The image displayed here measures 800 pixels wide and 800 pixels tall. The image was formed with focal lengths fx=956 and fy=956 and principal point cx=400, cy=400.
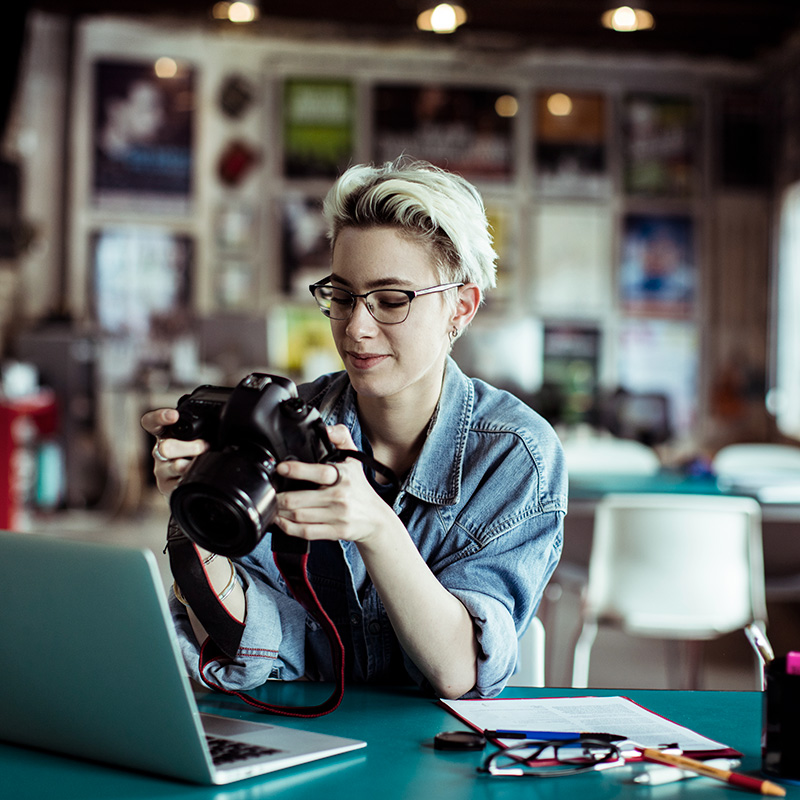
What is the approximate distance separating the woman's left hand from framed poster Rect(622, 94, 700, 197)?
21.4ft

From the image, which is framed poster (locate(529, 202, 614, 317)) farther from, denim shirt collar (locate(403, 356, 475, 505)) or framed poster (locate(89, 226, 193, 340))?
denim shirt collar (locate(403, 356, 475, 505))

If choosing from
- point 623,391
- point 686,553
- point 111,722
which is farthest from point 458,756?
point 623,391

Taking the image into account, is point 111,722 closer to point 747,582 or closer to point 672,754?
point 672,754

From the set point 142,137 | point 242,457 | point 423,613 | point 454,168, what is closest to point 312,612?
point 423,613

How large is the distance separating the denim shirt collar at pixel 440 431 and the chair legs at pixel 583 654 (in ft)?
4.77

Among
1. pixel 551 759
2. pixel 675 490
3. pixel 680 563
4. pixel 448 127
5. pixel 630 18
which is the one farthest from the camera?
pixel 448 127

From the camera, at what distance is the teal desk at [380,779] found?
0.84m

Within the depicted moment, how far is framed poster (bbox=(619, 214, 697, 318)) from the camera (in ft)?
23.1

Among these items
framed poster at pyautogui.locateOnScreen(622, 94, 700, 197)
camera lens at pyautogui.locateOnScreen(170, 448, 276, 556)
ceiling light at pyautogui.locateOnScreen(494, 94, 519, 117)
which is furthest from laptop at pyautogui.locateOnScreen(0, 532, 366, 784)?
framed poster at pyautogui.locateOnScreen(622, 94, 700, 197)

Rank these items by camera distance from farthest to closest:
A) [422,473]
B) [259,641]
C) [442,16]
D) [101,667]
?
[442,16], [422,473], [259,641], [101,667]

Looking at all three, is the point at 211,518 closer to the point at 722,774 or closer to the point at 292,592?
the point at 292,592

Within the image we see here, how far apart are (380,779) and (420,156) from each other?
6.33 m

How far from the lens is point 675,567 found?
8.55ft

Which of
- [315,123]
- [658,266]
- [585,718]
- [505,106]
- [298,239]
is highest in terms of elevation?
[505,106]
